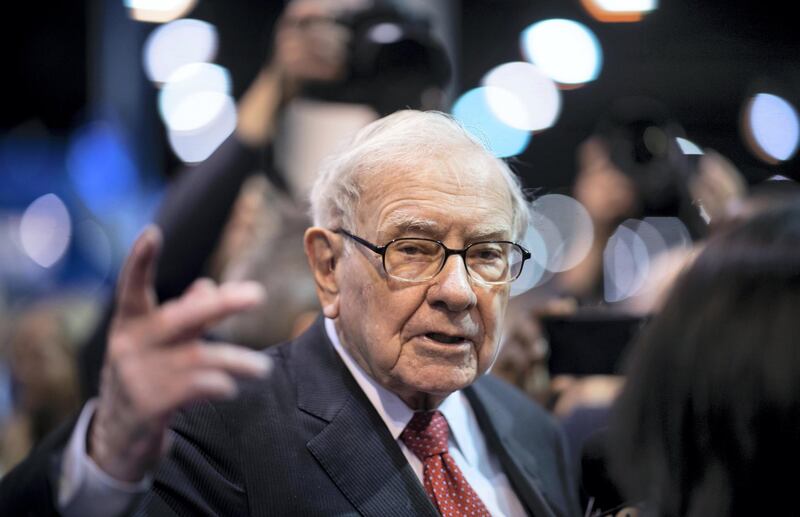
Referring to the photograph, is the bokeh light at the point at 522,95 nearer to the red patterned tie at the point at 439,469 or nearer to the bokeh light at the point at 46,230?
the red patterned tie at the point at 439,469

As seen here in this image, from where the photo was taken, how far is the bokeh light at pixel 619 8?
14.2 feet

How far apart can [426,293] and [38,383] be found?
9.95 feet

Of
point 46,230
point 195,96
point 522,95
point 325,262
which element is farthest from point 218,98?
point 46,230

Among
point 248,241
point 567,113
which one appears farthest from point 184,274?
point 567,113

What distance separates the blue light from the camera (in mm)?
15414

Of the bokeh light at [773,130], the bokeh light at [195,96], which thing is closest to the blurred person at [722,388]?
the bokeh light at [773,130]

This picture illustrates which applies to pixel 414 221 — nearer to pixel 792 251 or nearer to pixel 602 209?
pixel 792 251

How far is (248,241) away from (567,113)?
29.3ft

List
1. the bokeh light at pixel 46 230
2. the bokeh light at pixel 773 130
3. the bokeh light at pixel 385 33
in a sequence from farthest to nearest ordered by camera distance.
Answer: the bokeh light at pixel 46 230 < the bokeh light at pixel 773 130 < the bokeh light at pixel 385 33

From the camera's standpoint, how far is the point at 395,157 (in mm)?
2010

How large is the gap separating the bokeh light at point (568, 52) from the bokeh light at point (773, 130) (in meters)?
1.25

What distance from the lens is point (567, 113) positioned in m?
11.6

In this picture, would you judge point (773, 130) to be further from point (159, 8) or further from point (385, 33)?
point (159, 8)

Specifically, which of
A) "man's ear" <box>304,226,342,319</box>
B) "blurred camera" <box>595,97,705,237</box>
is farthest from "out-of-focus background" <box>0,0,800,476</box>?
"man's ear" <box>304,226,342,319</box>
